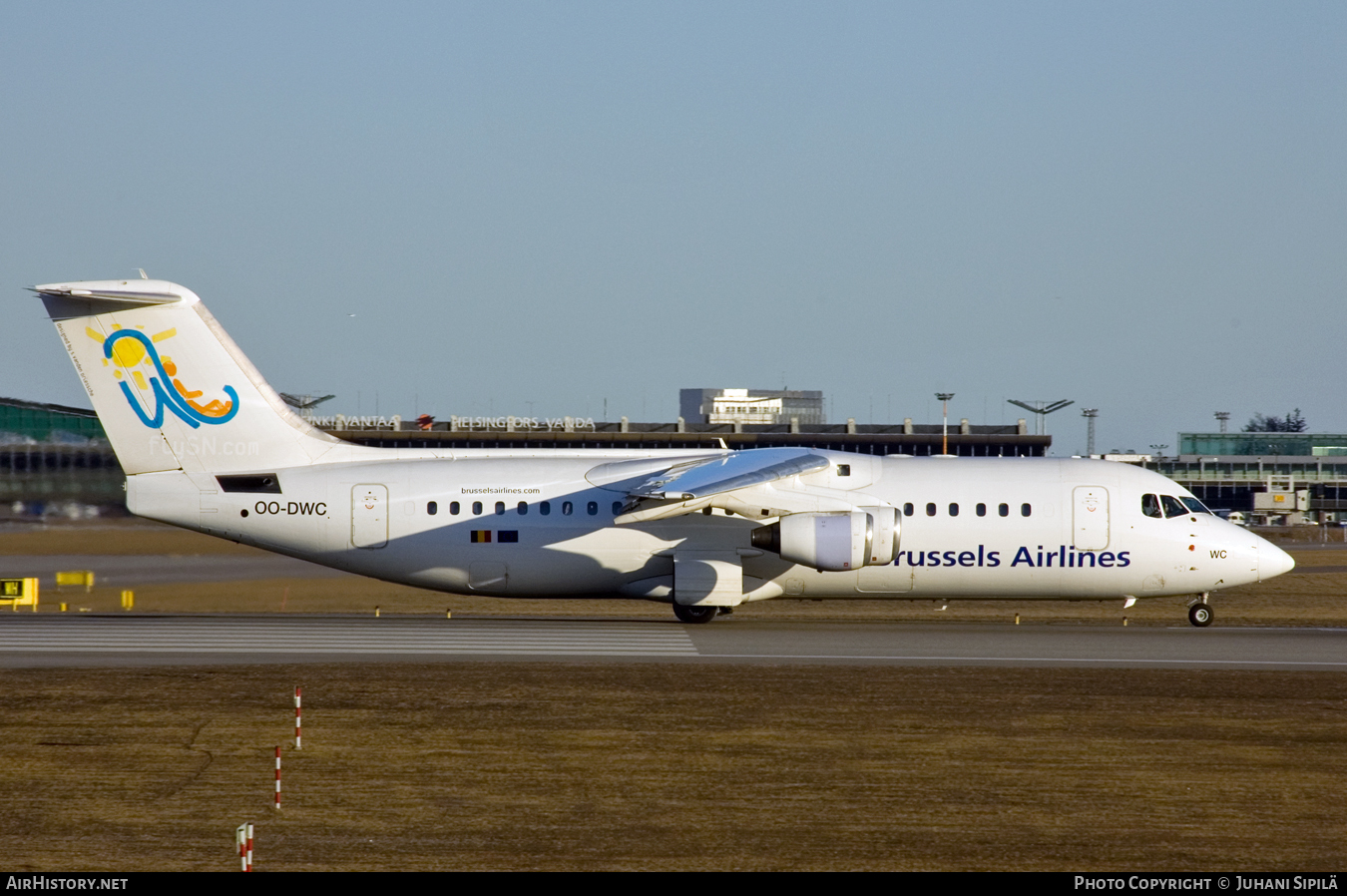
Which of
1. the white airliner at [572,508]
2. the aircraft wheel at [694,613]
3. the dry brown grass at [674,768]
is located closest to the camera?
the dry brown grass at [674,768]

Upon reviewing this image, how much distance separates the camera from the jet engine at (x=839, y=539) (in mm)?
24594

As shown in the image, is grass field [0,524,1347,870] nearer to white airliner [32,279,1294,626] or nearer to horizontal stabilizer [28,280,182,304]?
white airliner [32,279,1294,626]

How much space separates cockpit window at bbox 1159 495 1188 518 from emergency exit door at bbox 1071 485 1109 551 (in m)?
1.31

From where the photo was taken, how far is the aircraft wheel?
2678cm

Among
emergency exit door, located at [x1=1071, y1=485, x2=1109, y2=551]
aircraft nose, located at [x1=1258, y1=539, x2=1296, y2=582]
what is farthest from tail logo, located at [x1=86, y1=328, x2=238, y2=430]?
aircraft nose, located at [x1=1258, y1=539, x2=1296, y2=582]

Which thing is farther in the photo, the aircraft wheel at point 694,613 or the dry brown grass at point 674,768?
the aircraft wheel at point 694,613

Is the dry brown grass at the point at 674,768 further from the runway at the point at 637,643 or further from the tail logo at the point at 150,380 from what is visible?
the tail logo at the point at 150,380

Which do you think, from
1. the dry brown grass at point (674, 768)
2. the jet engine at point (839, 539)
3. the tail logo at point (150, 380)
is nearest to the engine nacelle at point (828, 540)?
the jet engine at point (839, 539)

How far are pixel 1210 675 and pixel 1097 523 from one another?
7.13 meters

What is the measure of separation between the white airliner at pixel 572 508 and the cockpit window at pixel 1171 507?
5 cm

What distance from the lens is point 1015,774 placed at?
45.5ft
